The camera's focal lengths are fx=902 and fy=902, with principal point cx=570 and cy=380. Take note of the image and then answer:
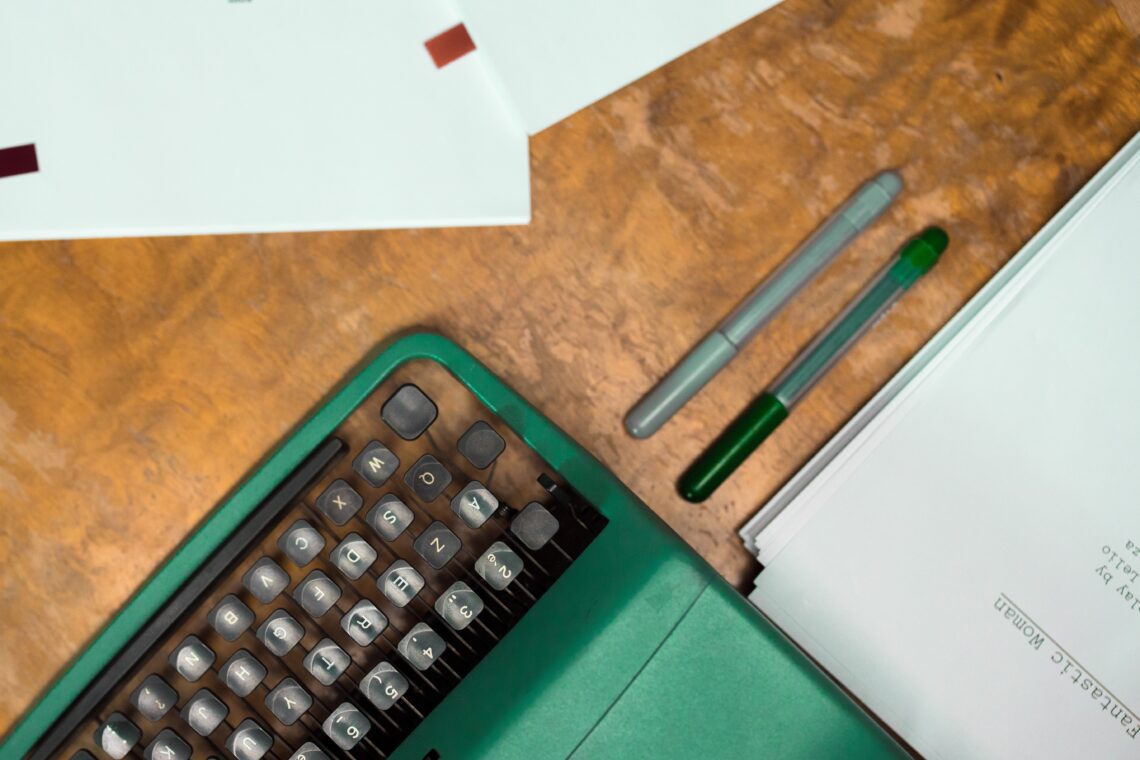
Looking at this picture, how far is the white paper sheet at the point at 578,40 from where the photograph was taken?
2.19ft

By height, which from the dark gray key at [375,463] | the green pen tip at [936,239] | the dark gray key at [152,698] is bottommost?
the dark gray key at [152,698]

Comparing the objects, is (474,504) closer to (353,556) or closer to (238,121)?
(353,556)

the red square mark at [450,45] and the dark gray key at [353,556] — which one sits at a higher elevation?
the red square mark at [450,45]

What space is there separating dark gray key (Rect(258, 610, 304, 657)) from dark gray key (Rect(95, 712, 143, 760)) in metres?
0.10

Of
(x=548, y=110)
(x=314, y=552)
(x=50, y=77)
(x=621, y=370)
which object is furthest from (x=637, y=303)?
(x=50, y=77)

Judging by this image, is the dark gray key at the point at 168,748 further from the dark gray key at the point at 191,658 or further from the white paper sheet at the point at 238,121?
the white paper sheet at the point at 238,121

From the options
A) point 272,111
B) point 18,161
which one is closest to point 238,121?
point 272,111

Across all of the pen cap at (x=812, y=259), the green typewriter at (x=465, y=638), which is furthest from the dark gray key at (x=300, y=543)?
the pen cap at (x=812, y=259)

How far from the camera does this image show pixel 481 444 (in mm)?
605

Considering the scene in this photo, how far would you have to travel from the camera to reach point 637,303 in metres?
0.67

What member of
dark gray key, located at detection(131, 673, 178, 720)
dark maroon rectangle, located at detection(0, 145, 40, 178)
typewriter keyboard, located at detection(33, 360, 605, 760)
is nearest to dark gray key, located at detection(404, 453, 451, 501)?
typewriter keyboard, located at detection(33, 360, 605, 760)

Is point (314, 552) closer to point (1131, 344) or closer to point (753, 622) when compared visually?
point (753, 622)

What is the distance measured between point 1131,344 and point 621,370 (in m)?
0.38

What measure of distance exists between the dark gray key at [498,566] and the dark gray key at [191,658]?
0.19m
